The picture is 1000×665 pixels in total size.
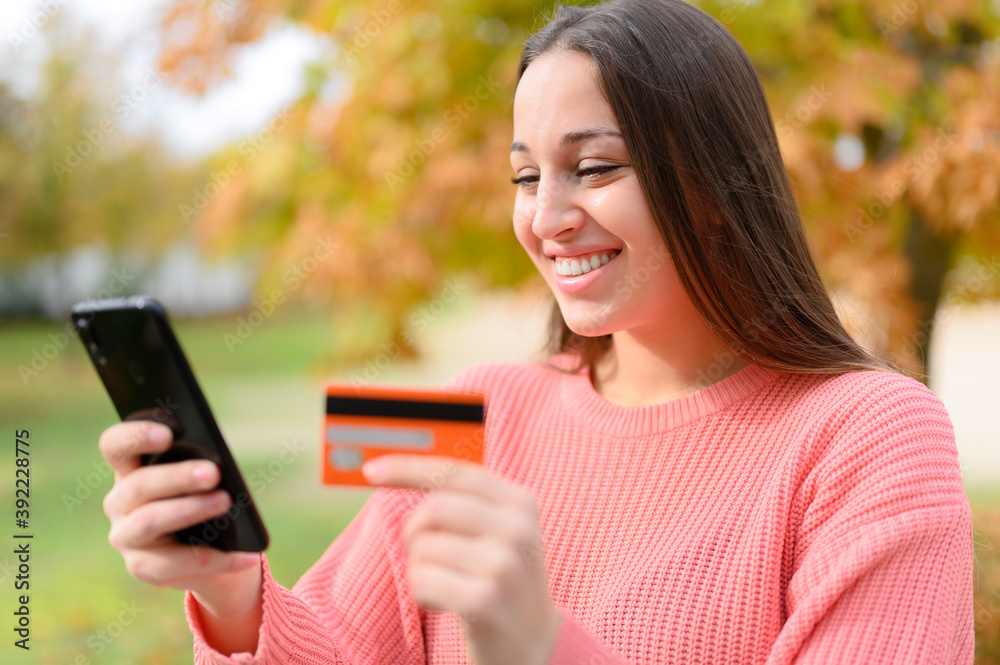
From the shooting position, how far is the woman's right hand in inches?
39.6

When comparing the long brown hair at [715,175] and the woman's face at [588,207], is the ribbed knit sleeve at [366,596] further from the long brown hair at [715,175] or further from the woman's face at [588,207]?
the long brown hair at [715,175]

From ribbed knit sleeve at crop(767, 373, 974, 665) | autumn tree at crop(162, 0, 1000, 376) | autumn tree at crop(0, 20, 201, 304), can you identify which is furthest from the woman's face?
autumn tree at crop(0, 20, 201, 304)

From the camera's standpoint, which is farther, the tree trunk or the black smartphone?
the tree trunk

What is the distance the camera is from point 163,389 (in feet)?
3.40

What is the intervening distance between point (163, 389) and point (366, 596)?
0.72 m

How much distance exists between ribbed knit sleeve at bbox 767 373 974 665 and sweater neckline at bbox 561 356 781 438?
236mm

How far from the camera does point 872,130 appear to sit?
2824 mm

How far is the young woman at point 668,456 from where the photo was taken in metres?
1.16

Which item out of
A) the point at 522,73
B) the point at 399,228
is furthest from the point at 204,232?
the point at 522,73

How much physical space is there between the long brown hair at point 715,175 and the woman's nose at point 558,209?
0.12m

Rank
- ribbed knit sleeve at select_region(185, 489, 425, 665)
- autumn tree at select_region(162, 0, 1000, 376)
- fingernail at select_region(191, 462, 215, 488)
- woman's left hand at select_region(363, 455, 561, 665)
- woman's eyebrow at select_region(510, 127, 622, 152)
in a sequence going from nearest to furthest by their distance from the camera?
woman's left hand at select_region(363, 455, 561, 665) < fingernail at select_region(191, 462, 215, 488) < woman's eyebrow at select_region(510, 127, 622, 152) < ribbed knit sleeve at select_region(185, 489, 425, 665) < autumn tree at select_region(162, 0, 1000, 376)

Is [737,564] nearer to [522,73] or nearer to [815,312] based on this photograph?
[815,312]

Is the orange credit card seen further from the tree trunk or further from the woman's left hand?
the tree trunk

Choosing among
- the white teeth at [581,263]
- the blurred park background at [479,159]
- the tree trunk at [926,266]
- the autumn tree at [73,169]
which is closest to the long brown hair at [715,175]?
the white teeth at [581,263]
